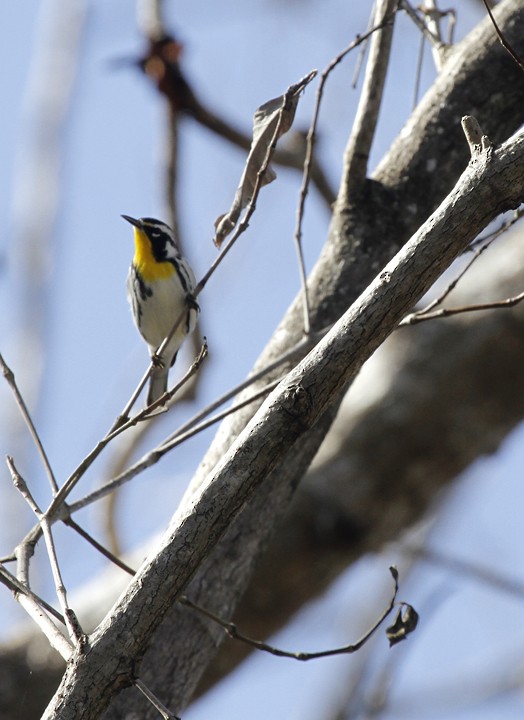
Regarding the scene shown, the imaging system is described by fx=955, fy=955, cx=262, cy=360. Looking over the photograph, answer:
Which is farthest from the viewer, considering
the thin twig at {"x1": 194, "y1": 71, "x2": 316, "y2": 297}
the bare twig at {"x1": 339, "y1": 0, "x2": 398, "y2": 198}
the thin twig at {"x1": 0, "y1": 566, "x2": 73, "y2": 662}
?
the bare twig at {"x1": 339, "y1": 0, "x2": 398, "y2": 198}

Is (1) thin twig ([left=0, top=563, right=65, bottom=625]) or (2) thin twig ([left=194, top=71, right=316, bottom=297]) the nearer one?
(1) thin twig ([left=0, top=563, right=65, bottom=625])

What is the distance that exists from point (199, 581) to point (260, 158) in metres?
1.12

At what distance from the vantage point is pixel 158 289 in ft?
14.4

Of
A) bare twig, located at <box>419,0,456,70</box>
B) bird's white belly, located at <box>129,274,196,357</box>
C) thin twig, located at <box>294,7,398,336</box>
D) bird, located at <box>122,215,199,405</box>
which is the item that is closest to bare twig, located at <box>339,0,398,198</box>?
thin twig, located at <box>294,7,398,336</box>

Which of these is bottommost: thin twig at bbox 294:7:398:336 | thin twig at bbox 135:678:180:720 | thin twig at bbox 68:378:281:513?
thin twig at bbox 135:678:180:720

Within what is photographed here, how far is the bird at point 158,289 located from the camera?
14.2ft

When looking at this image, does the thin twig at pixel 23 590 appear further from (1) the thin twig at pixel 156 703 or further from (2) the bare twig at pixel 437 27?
(2) the bare twig at pixel 437 27

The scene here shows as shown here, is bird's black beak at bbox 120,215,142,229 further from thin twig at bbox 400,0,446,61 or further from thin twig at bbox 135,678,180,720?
thin twig at bbox 135,678,180,720

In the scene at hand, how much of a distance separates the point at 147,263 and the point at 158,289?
0.34 meters

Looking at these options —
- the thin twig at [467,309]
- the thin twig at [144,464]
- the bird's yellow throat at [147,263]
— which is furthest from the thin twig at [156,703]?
the bird's yellow throat at [147,263]

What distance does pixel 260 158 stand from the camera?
239 centimetres

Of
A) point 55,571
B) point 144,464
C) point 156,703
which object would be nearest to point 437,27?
point 144,464

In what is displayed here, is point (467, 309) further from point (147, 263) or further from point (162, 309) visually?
point (147, 263)

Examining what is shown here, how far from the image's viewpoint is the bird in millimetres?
4336
